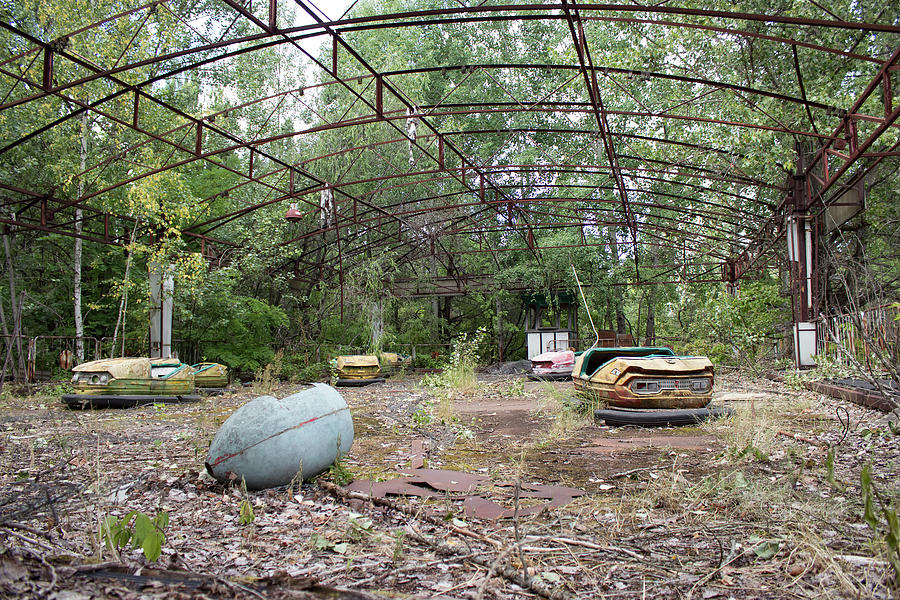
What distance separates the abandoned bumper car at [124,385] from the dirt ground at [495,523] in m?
3.65

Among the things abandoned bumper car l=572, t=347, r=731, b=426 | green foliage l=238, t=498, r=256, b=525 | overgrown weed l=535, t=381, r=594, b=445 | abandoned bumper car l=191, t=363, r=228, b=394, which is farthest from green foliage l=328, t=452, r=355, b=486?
abandoned bumper car l=191, t=363, r=228, b=394

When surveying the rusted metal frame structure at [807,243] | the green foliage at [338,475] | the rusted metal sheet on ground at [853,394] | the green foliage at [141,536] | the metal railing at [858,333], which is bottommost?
the green foliage at [338,475]

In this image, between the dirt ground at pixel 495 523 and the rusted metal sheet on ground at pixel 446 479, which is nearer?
the dirt ground at pixel 495 523

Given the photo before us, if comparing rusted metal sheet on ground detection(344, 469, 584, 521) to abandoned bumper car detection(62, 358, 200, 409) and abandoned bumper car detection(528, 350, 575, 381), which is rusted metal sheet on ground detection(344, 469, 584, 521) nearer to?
abandoned bumper car detection(62, 358, 200, 409)

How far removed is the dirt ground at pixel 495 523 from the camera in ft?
7.20

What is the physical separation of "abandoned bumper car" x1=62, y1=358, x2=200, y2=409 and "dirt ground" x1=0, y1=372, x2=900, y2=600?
3.65 metres

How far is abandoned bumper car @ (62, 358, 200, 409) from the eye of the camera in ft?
30.8

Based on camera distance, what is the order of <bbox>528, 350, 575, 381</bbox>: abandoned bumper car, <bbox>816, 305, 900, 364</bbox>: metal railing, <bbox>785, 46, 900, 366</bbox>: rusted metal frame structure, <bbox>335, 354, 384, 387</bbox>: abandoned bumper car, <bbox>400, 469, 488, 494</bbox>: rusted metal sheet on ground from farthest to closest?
<bbox>335, 354, 384, 387</bbox>: abandoned bumper car → <bbox>528, 350, 575, 381</bbox>: abandoned bumper car → <bbox>785, 46, 900, 366</bbox>: rusted metal frame structure → <bbox>816, 305, 900, 364</bbox>: metal railing → <bbox>400, 469, 488, 494</bbox>: rusted metal sheet on ground

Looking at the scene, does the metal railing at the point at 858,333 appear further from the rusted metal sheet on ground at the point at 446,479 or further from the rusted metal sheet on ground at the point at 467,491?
the rusted metal sheet on ground at the point at 446,479

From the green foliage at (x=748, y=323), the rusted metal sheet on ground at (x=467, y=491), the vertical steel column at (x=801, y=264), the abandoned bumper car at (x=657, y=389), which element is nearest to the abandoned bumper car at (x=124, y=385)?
the rusted metal sheet on ground at (x=467, y=491)

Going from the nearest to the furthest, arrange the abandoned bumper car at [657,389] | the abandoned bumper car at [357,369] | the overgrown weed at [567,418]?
the overgrown weed at [567,418]
the abandoned bumper car at [657,389]
the abandoned bumper car at [357,369]

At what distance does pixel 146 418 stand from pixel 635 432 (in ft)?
20.4

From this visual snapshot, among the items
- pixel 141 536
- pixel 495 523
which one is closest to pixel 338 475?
pixel 495 523

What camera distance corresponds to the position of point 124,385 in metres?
9.87
